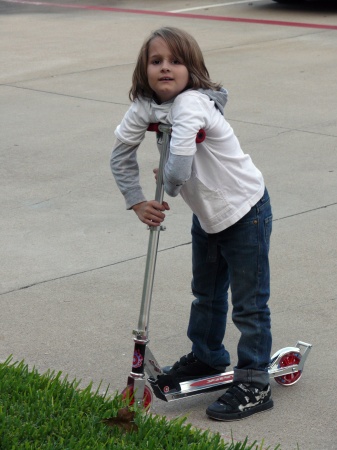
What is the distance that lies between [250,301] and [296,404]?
0.48 metres

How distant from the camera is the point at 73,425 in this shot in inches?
134

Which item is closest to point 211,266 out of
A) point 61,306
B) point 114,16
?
point 61,306

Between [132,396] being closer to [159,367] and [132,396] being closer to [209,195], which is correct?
[159,367]

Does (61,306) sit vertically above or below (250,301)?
below

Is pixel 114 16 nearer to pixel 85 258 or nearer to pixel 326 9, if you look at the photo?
pixel 326 9

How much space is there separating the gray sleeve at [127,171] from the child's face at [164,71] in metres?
0.27

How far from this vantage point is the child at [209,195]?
3510mm

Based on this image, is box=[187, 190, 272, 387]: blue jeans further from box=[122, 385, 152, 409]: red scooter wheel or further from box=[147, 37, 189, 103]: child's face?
box=[147, 37, 189, 103]: child's face

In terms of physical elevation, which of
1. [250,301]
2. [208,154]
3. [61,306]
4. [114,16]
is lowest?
[114,16]

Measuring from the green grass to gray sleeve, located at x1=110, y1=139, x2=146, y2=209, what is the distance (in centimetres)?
76

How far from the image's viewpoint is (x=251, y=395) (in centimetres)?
379

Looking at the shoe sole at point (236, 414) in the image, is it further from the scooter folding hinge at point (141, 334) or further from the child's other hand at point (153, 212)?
the child's other hand at point (153, 212)

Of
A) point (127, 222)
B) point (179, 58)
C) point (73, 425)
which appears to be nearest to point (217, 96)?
point (179, 58)

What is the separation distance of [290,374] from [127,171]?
1.13 m
